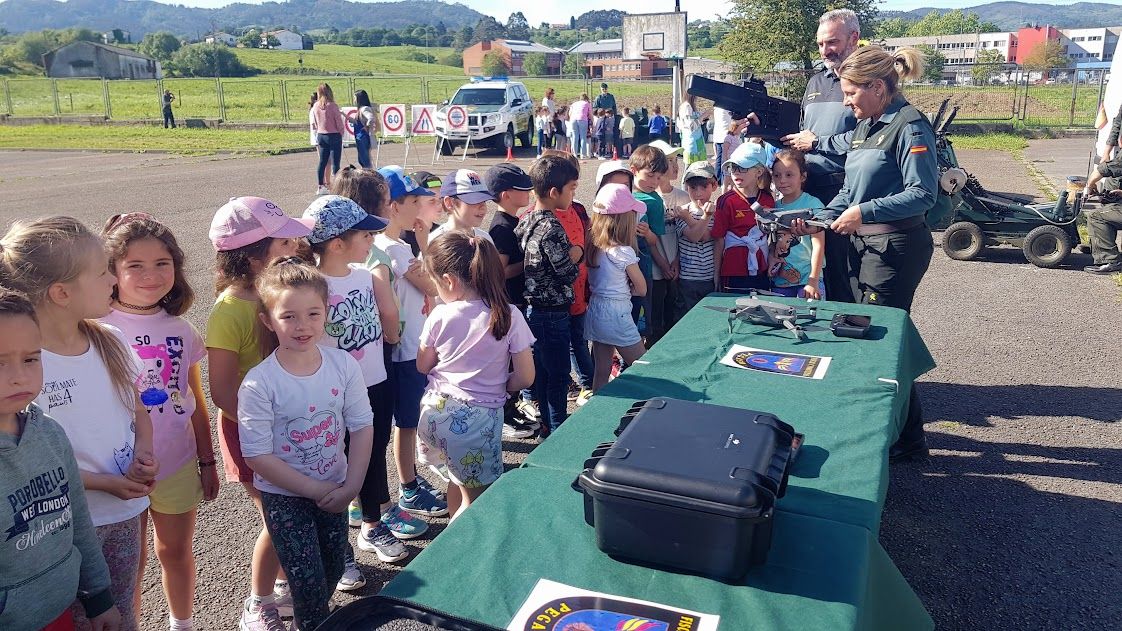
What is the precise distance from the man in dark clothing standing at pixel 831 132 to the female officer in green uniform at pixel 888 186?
1.30ft

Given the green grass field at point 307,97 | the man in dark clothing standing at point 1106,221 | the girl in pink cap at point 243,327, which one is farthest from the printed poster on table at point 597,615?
the green grass field at point 307,97

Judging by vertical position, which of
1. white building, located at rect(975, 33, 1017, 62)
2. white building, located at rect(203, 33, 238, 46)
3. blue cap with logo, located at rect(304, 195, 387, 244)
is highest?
white building, located at rect(203, 33, 238, 46)

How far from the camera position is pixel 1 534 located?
5.98ft

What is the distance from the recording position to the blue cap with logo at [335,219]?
322 cm

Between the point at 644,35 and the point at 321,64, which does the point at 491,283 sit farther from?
the point at 321,64

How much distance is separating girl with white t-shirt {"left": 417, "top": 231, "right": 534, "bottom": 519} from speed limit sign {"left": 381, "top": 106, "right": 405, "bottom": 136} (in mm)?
14985

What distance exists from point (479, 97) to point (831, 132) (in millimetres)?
17918

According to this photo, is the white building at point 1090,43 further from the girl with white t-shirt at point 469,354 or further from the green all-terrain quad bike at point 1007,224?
the girl with white t-shirt at point 469,354

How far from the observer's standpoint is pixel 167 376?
2777 millimetres

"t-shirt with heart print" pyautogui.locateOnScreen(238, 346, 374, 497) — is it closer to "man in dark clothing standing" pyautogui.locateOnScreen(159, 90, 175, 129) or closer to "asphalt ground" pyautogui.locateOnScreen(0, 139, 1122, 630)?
"asphalt ground" pyautogui.locateOnScreen(0, 139, 1122, 630)

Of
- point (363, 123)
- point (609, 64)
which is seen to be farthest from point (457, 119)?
point (609, 64)

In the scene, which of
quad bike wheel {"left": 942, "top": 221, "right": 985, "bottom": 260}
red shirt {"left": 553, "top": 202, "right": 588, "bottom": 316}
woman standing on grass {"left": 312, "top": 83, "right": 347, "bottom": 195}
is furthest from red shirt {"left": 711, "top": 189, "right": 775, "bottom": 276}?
woman standing on grass {"left": 312, "top": 83, "right": 347, "bottom": 195}

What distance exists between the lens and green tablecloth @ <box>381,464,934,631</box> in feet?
6.01

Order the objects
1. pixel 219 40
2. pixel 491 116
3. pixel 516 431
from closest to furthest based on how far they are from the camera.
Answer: pixel 516 431, pixel 491 116, pixel 219 40
